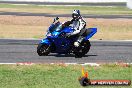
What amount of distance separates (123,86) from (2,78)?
10.4ft

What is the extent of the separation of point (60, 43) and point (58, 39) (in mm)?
175

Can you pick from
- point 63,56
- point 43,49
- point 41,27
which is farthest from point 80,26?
point 41,27

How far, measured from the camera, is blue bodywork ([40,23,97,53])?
1794 cm

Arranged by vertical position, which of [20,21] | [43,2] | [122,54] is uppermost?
[122,54]

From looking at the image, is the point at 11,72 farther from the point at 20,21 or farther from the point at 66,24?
the point at 20,21

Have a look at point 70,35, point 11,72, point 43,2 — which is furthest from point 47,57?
point 43,2

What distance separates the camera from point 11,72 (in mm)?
13016

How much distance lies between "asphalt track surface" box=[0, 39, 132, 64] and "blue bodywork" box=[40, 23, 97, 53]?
1.08 feet

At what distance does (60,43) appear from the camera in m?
18.1

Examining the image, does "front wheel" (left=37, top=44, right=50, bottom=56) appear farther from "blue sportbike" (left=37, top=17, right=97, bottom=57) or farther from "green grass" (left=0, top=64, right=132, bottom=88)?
"green grass" (left=0, top=64, right=132, bottom=88)

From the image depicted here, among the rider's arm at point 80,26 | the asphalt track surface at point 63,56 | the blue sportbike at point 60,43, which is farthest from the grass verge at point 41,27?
the rider's arm at point 80,26

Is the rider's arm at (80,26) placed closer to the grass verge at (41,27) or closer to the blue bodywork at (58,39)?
the blue bodywork at (58,39)

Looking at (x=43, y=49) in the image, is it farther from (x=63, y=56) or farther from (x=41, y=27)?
(x=41, y=27)

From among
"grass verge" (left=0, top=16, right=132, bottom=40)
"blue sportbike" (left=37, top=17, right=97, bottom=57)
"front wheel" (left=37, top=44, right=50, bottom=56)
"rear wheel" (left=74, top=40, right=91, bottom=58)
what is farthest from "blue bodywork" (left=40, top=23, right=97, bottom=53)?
"grass verge" (left=0, top=16, right=132, bottom=40)
